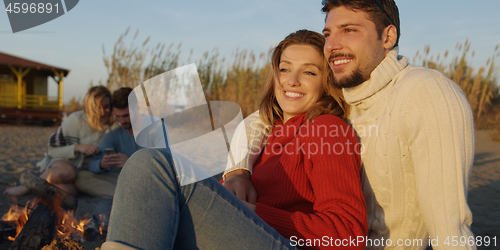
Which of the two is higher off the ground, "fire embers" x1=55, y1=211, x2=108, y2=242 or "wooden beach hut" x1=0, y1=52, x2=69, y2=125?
"wooden beach hut" x1=0, y1=52, x2=69, y2=125

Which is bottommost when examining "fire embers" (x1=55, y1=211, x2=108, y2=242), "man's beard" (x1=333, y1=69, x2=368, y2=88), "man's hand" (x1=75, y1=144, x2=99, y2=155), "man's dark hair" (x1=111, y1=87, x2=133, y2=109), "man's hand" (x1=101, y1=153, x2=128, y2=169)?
"fire embers" (x1=55, y1=211, x2=108, y2=242)

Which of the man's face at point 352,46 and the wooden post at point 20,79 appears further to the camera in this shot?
the wooden post at point 20,79

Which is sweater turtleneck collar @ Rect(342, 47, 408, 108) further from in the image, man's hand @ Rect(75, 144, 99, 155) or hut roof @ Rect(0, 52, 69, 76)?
hut roof @ Rect(0, 52, 69, 76)

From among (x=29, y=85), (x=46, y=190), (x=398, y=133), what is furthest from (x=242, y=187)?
(x=29, y=85)

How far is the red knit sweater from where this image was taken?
3.76 ft

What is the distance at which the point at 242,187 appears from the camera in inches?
59.7

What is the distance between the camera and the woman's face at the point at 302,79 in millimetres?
1759

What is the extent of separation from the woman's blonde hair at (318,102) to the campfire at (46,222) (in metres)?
1.50

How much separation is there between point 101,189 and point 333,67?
286 centimetres

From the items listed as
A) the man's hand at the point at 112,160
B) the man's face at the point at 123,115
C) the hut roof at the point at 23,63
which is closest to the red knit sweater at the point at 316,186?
the man's hand at the point at 112,160

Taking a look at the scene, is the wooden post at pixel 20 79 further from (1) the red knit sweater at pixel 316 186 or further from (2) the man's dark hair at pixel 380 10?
(2) the man's dark hair at pixel 380 10

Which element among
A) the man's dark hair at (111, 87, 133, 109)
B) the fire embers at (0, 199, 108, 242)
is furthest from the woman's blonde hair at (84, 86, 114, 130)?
the fire embers at (0, 199, 108, 242)

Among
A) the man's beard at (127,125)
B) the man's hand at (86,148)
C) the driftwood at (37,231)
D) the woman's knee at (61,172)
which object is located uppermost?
the man's beard at (127,125)

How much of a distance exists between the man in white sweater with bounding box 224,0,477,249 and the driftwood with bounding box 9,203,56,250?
4.59 ft
